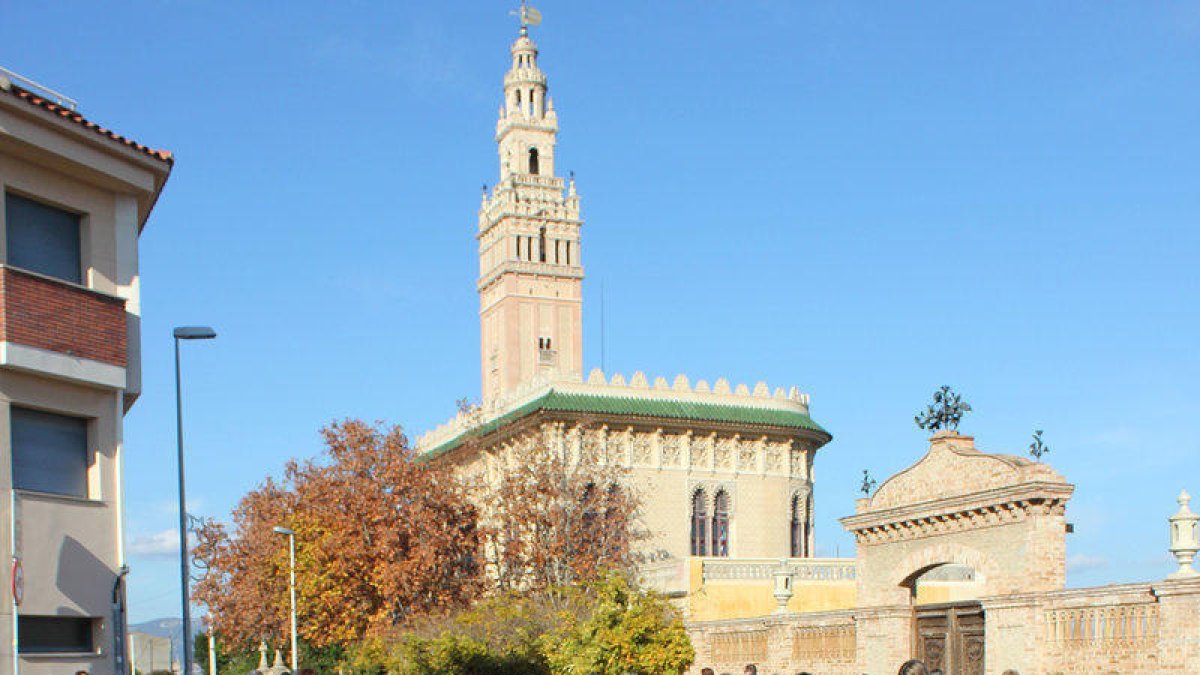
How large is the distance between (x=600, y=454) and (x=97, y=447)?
39066 mm

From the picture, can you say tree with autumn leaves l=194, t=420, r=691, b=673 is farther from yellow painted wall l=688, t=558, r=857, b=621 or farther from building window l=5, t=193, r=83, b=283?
building window l=5, t=193, r=83, b=283

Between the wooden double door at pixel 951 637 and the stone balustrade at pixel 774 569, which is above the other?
the wooden double door at pixel 951 637

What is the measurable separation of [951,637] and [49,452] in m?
15.9

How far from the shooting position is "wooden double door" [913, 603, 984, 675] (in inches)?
984

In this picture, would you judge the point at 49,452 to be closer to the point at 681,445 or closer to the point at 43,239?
the point at 43,239

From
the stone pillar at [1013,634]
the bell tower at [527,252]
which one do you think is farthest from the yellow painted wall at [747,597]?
the bell tower at [527,252]

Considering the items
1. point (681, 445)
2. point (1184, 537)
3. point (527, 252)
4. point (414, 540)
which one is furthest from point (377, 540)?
point (527, 252)

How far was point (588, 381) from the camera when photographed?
2194 inches

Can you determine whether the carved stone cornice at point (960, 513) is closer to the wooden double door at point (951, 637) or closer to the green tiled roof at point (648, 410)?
the wooden double door at point (951, 637)

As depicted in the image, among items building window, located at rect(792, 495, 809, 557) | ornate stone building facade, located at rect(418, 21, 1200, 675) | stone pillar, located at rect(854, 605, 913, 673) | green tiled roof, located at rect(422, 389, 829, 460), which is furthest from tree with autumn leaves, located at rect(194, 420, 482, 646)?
building window, located at rect(792, 495, 809, 557)

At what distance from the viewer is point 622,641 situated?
25750mm

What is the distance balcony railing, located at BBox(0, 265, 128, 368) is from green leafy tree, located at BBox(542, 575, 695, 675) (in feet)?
38.6

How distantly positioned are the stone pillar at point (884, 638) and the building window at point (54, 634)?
1519 cm

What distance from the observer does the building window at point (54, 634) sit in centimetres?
1482
